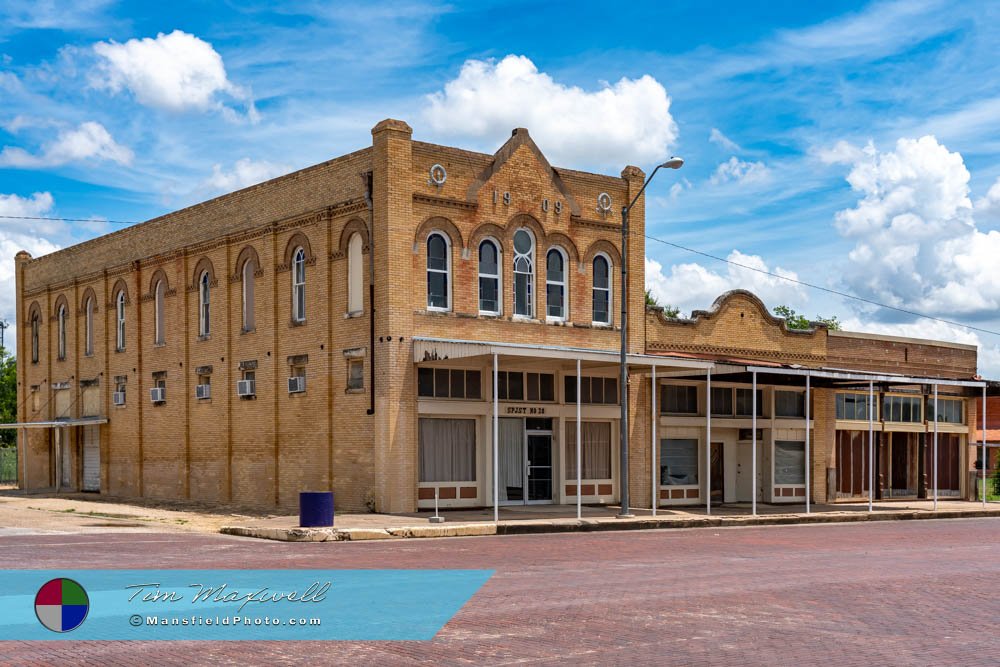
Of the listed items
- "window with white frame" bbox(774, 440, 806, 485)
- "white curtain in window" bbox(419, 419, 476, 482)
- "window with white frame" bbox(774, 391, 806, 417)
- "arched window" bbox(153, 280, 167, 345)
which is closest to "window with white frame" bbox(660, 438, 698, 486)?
"window with white frame" bbox(774, 440, 806, 485)

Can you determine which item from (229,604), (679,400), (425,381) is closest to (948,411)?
(679,400)

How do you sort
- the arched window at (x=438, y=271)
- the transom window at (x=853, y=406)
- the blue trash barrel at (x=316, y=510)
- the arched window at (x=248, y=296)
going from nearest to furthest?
1. the blue trash barrel at (x=316, y=510)
2. the arched window at (x=438, y=271)
3. the arched window at (x=248, y=296)
4. the transom window at (x=853, y=406)

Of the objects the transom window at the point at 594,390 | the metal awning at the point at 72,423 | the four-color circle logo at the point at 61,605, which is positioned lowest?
the four-color circle logo at the point at 61,605

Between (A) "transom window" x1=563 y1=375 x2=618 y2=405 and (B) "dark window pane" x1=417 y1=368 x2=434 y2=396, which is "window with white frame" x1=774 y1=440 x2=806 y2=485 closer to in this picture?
(A) "transom window" x1=563 y1=375 x2=618 y2=405

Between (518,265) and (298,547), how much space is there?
494 inches

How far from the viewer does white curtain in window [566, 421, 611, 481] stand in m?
31.1

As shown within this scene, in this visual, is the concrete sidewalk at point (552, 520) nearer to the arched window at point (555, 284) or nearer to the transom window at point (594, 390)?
the transom window at point (594, 390)

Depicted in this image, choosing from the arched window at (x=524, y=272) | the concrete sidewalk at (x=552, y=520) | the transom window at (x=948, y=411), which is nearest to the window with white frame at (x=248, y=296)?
the arched window at (x=524, y=272)

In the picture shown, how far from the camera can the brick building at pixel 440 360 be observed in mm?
27906

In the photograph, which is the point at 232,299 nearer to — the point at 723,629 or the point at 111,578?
the point at 111,578

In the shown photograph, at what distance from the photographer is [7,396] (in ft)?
236

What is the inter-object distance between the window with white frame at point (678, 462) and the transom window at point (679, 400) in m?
0.87

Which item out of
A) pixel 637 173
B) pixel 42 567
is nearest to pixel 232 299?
pixel 637 173

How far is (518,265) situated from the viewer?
30406 millimetres
